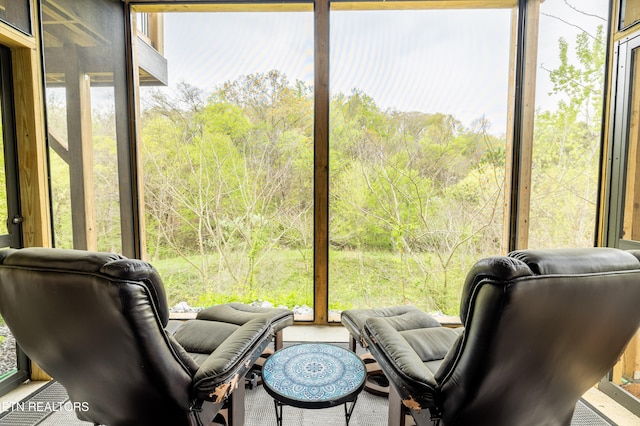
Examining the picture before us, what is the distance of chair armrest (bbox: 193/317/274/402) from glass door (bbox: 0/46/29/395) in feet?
5.54

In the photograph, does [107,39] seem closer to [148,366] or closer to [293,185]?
[293,185]

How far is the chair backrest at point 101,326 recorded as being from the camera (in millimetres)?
921

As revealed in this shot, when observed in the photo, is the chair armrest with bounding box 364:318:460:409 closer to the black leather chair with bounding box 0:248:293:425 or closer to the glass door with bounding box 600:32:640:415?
the black leather chair with bounding box 0:248:293:425

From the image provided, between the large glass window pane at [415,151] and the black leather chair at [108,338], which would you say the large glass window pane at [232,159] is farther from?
the black leather chair at [108,338]

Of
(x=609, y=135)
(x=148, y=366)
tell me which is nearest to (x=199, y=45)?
(x=148, y=366)

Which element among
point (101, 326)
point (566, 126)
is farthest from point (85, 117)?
point (566, 126)

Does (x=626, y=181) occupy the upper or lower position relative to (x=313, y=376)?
upper

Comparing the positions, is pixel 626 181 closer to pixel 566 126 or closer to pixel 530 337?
pixel 566 126

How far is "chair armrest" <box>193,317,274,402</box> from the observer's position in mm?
1111

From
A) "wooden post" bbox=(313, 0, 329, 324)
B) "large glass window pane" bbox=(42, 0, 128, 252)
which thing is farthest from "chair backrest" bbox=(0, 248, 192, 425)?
"wooden post" bbox=(313, 0, 329, 324)

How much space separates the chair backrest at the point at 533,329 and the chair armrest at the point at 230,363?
802mm

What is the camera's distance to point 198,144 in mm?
3154

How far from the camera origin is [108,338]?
96cm

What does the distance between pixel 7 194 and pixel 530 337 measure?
2873mm
